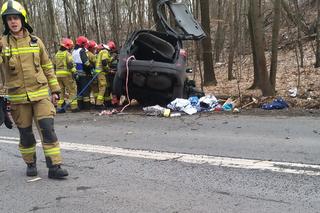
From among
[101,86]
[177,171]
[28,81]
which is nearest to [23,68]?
[28,81]

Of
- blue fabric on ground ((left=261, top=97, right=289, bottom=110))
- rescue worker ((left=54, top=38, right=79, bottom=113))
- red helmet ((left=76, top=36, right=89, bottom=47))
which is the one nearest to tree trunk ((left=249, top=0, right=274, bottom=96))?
blue fabric on ground ((left=261, top=97, right=289, bottom=110))

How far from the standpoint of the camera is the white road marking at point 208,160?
5074 mm

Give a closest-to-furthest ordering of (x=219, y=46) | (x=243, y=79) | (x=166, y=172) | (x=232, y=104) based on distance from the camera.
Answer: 1. (x=166, y=172)
2. (x=232, y=104)
3. (x=243, y=79)
4. (x=219, y=46)

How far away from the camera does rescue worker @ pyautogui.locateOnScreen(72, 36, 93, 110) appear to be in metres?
11.8

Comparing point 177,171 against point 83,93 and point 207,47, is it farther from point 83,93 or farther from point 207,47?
point 207,47

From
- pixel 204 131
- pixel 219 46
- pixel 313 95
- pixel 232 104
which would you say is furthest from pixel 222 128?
pixel 219 46

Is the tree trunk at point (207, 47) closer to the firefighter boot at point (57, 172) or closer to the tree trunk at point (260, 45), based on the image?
the tree trunk at point (260, 45)

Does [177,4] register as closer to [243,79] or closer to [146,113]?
[146,113]

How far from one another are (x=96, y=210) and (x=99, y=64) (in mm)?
7868

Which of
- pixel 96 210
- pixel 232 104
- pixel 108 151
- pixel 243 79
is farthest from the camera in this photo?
pixel 243 79

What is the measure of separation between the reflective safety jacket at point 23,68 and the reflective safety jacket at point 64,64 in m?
6.64

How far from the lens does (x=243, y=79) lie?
1716cm

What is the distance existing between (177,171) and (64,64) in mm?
7396

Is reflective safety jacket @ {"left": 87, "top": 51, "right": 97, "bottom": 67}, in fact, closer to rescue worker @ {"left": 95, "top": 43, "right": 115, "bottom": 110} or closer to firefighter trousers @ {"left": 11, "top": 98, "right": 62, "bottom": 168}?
rescue worker @ {"left": 95, "top": 43, "right": 115, "bottom": 110}
